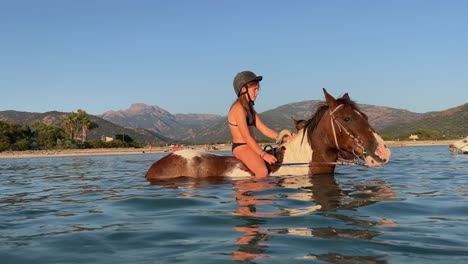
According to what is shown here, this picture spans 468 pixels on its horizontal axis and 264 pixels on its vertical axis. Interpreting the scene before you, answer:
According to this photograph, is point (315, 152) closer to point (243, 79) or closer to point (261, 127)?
point (261, 127)

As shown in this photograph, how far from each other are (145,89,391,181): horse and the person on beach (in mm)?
244

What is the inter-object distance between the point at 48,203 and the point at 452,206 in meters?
5.33

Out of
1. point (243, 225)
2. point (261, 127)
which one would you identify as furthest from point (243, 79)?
point (243, 225)

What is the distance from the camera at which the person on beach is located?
768 cm

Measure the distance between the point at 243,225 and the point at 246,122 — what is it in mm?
3830

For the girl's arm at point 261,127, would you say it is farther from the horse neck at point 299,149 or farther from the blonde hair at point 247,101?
the horse neck at point 299,149

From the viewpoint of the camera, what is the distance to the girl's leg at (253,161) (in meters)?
7.89

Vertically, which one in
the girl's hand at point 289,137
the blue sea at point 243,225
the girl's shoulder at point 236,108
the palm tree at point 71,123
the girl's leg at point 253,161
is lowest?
the blue sea at point 243,225

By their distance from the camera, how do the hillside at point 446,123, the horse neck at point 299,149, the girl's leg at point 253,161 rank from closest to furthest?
the girl's leg at point 253,161
the horse neck at point 299,149
the hillside at point 446,123

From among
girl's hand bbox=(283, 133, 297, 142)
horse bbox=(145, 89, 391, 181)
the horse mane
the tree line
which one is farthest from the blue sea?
the tree line

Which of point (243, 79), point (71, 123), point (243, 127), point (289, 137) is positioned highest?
point (71, 123)

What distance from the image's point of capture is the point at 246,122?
7723mm

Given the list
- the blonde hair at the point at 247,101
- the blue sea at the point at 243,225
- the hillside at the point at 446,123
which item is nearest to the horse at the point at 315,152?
the blue sea at the point at 243,225

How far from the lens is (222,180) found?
26.0 ft
